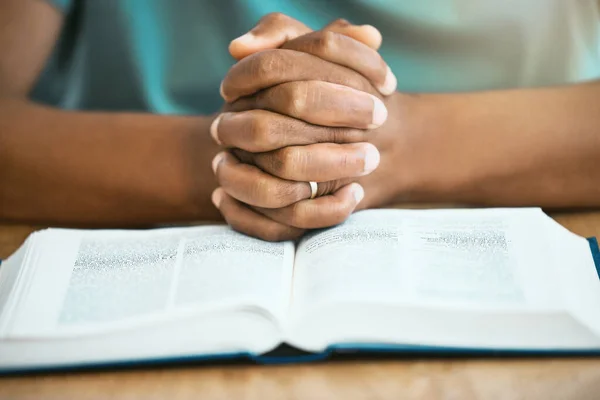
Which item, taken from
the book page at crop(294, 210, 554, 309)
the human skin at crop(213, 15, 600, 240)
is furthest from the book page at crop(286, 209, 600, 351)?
the human skin at crop(213, 15, 600, 240)

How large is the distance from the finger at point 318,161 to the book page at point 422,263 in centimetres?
6

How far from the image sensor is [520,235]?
2.09 ft

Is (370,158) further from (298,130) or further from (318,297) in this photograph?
(318,297)

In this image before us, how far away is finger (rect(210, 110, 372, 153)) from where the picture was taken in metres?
0.66

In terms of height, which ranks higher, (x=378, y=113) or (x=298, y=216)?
(x=378, y=113)

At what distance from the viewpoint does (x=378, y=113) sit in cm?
70

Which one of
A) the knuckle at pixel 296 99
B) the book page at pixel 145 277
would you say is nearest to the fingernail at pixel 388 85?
the knuckle at pixel 296 99

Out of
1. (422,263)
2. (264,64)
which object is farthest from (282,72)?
(422,263)

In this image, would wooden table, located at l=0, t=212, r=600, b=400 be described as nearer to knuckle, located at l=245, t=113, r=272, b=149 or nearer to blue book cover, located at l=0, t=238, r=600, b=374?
blue book cover, located at l=0, t=238, r=600, b=374

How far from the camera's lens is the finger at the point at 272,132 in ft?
2.17

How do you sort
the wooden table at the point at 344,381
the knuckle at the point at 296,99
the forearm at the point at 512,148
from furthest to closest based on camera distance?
the forearm at the point at 512,148 → the knuckle at the point at 296,99 → the wooden table at the point at 344,381

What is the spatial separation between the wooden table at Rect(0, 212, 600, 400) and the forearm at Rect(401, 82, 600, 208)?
11.9 inches

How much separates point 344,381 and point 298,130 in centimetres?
28

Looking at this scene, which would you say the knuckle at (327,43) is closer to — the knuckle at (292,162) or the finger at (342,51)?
the finger at (342,51)
